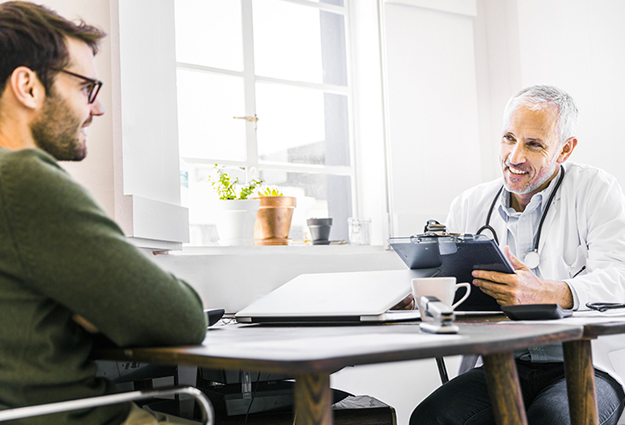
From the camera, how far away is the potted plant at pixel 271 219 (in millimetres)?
2416

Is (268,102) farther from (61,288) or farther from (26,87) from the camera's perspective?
(61,288)

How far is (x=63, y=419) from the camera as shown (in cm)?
78

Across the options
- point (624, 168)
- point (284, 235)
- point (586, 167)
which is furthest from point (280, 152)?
point (624, 168)

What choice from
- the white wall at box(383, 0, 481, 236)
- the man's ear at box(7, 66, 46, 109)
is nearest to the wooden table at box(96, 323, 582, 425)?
the man's ear at box(7, 66, 46, 109)

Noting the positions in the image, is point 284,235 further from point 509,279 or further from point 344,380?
point 509,279

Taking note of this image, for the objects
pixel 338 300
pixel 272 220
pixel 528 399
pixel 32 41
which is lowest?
pixel 528 399

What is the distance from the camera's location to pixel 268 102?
2713 mm

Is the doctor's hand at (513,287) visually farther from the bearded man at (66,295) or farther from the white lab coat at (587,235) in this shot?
the bearded man at (66,295)

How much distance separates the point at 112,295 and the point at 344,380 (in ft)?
5.96

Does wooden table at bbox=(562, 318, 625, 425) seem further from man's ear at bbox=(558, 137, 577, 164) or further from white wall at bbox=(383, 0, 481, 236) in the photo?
white wall at bbox=(383, 0, 481, 236)

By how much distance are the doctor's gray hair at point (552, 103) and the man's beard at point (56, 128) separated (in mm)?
1371

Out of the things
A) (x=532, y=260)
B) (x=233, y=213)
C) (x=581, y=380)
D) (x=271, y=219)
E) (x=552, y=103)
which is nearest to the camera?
(x=581, y=380)

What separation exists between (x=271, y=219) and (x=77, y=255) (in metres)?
1.71

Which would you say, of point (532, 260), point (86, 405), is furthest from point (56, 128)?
point (532, 260)
